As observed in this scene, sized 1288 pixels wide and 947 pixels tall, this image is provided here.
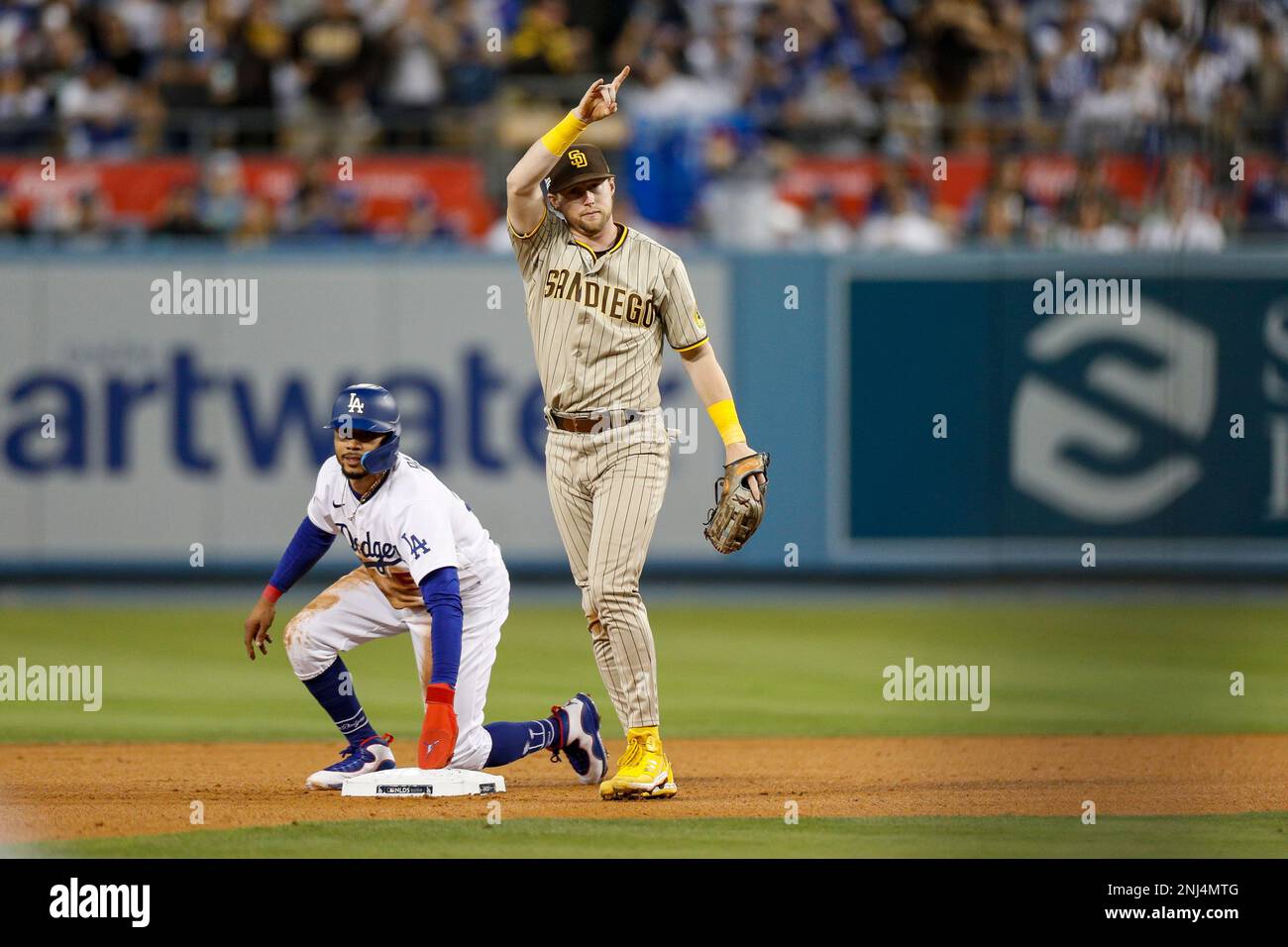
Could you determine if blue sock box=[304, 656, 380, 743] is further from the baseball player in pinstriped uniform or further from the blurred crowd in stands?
the blurred crowd in stands

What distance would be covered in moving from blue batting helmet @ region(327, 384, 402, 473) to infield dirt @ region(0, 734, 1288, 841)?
1.28 meters

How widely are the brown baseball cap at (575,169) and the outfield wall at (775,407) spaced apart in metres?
8.23

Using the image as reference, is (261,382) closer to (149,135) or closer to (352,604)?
(149,135)

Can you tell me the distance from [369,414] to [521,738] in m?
1.42

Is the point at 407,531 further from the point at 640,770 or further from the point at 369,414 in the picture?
the point at 640,770

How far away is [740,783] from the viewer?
26.8 feet

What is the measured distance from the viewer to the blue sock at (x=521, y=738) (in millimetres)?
7703

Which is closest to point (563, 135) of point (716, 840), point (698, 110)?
point (716, 840)

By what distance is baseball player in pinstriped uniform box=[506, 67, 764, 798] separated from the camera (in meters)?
7.42

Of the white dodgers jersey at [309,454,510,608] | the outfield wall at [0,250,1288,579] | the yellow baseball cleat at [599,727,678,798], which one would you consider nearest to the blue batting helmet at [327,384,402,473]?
the white dodgers jersey at [309,454,510,608]

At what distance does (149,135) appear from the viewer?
16453mm

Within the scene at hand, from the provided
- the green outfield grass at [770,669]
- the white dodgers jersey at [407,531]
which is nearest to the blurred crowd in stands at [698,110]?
the green outfield grass at [770,669]

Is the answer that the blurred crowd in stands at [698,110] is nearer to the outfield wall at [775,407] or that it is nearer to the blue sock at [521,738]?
the outfield wall at [775,407]

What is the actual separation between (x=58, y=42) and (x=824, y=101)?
666 cm
